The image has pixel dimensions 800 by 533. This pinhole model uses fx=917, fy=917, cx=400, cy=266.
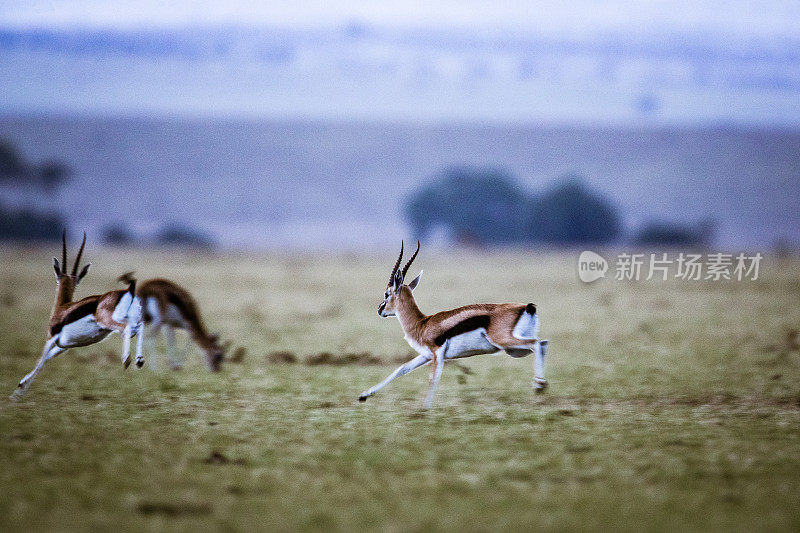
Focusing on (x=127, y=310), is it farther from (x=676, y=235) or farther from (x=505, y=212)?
(x=505, y=212)

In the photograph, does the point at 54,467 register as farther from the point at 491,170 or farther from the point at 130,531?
the point at 491,170

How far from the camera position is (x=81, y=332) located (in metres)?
9.38

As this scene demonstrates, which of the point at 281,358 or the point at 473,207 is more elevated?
the point at 473,207

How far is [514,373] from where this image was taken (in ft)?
43.1

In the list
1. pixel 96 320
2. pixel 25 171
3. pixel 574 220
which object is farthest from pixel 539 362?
pixel 25 171

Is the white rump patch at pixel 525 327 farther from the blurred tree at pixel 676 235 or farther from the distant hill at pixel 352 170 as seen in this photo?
the distant hill at pixel 352 170

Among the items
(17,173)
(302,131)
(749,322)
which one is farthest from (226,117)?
(749,322)

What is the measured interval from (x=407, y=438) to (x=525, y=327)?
1.88m

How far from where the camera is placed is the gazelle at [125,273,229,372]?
12584 millimetres

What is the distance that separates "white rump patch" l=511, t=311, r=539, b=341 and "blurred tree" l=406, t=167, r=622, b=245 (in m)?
54.6

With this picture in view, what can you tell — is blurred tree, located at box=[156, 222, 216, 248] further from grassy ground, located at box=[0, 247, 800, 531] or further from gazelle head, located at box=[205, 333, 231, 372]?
gazelle head, located at box=[205, 333, 231, 372]

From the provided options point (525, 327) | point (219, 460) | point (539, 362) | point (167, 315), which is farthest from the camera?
point (167, 315)

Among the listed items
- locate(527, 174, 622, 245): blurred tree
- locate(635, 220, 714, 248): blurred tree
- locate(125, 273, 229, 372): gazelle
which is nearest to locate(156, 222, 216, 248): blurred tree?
locate(527, 174, 622, 245): blurred tree

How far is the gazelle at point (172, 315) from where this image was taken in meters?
12.6
